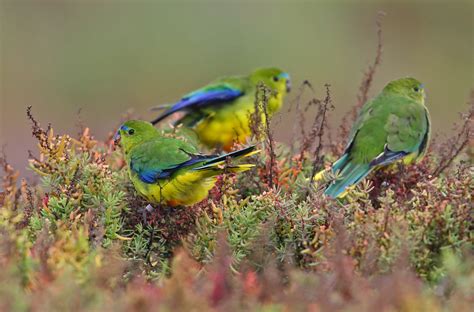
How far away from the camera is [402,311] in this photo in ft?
9.83

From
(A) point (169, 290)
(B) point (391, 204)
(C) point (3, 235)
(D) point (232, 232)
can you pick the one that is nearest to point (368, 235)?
(B) point (391, 204)

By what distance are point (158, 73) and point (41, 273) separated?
14.9m

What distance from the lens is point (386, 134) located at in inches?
237

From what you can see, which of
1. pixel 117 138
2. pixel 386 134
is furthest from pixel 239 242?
pixel 386 134

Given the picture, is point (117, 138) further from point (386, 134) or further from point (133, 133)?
point (386, 134)

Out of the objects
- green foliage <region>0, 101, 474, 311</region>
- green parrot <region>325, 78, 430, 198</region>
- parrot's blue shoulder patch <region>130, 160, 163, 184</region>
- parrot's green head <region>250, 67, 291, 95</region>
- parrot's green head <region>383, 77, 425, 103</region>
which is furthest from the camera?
parrot's green head <region>250, 67, 291, 95</region>

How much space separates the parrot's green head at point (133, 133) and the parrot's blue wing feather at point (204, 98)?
1.27 meters

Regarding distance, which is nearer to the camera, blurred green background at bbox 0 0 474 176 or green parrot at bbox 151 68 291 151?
green parrot at bbox 151 68 291 151

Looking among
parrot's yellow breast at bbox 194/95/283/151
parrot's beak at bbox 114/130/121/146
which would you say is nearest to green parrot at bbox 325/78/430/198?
parrot's yellow breast at bbox 194/95/283/151

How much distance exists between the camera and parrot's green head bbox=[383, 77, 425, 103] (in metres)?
6.64

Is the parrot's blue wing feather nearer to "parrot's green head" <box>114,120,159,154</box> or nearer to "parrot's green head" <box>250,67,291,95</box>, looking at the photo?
"parrot's green head" <box>250,67,291,95</box>

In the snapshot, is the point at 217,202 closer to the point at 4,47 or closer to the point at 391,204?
the point at 391,204

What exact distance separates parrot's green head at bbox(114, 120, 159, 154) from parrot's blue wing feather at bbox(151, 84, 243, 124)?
127 cm

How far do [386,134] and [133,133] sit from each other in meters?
1.81
